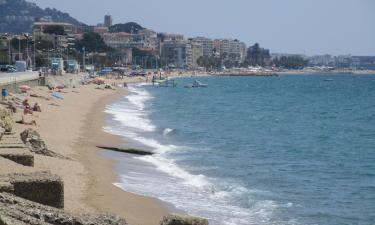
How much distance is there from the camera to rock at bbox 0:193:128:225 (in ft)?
25.8

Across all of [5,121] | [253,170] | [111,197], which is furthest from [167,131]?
[111,197]

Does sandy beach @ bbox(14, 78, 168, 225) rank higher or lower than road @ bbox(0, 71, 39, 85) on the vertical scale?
lower

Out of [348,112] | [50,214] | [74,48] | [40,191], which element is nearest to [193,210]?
[40,191]

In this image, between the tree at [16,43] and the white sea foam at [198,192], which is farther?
the tree at [16,43]

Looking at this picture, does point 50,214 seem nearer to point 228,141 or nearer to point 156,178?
point 156,178

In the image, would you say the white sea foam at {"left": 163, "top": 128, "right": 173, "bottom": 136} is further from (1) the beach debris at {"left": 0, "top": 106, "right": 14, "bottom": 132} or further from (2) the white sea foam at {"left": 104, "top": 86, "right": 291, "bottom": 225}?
(1) the beach debris at {"left": 0, "top": 106, "right": 14, "bottom": 132}

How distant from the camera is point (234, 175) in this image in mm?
20953

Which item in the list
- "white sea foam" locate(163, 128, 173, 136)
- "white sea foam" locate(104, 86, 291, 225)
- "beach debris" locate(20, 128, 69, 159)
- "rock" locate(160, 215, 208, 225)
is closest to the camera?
"rock" locate(160, 215, 208, 225)

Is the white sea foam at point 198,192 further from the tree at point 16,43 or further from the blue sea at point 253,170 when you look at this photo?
the tree at point 16,43

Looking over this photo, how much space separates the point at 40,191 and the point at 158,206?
4864 mm

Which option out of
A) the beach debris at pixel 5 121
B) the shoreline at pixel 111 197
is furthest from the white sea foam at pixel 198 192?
the beach debris at pixel 5 121

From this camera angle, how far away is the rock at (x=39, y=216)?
788 cm

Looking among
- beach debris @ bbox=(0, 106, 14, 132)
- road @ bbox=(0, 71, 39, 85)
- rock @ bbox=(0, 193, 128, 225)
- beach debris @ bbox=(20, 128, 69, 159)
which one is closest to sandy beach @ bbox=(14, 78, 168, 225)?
beach debris @ bbox=(20, 128, 69, 159)

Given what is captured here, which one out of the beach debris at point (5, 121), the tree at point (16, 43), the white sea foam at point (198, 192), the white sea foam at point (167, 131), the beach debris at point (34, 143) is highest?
the tree at point (16, 43)
